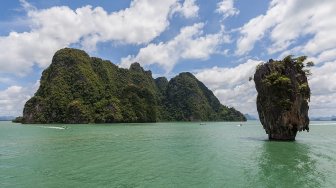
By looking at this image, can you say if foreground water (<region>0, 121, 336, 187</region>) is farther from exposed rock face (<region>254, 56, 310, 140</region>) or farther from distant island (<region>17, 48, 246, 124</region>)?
distant island (<region>17, 48, 246, 124</region>)

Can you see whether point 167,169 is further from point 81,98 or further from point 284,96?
point 81,98

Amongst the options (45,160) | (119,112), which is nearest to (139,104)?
(119,112)

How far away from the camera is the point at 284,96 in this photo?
1738 inches

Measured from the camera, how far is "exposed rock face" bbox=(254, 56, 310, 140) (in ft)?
144

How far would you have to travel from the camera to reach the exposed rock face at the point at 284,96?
144 ft

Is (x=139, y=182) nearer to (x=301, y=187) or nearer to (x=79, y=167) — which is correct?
(x=79, y=167)

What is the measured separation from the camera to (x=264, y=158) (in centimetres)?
2898

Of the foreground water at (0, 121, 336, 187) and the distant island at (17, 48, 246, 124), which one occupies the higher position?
the distant island at (17, 48, 246, 124)

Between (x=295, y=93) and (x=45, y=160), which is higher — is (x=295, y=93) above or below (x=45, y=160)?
above

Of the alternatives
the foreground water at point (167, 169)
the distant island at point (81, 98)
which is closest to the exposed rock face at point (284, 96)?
A: the foreground water at point (167, 169)

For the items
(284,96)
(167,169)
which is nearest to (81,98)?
(284,96)

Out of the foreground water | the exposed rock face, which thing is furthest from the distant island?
the foreground water

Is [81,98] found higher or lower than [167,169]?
higher

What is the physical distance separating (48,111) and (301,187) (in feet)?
486
